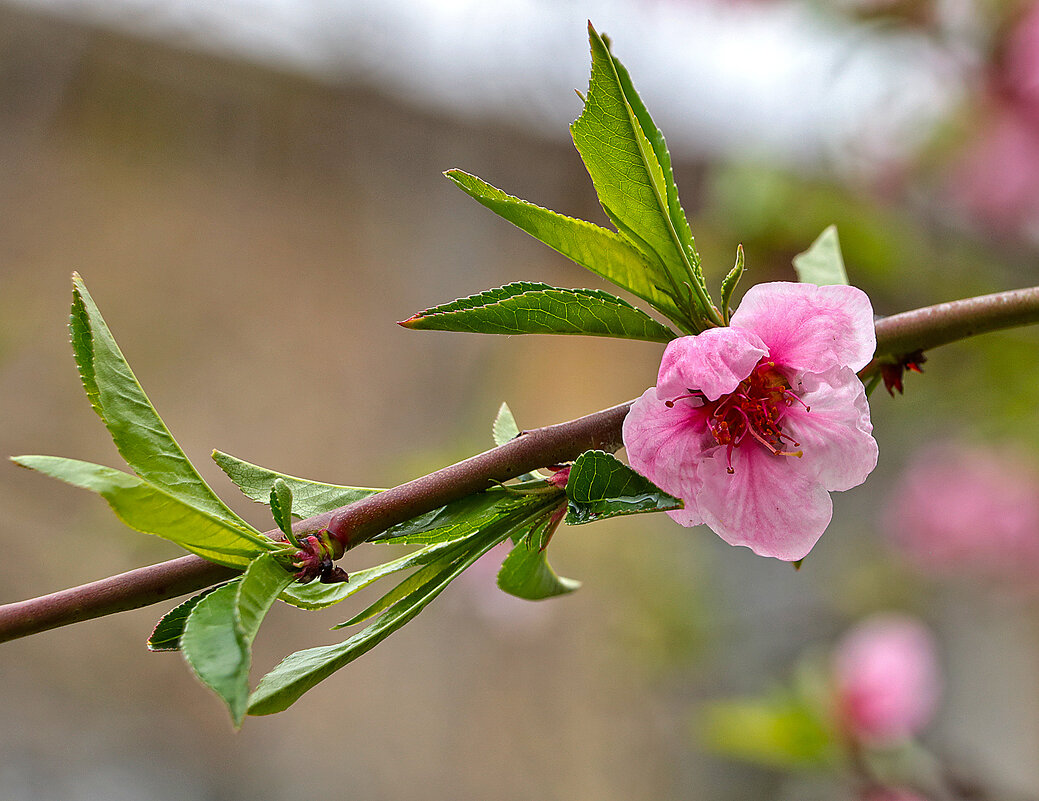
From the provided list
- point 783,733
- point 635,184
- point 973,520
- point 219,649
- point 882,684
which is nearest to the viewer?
point 219,649

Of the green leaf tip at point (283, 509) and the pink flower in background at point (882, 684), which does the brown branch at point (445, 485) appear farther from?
the pink flower in background at point (882, 684)

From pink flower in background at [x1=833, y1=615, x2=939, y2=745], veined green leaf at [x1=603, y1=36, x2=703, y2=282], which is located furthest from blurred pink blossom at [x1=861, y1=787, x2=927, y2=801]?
veined green leaf at [x1=603, y1=36, x2=703, y2=282]

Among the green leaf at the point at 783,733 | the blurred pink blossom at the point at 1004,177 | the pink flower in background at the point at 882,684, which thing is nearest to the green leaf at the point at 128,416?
the green leaf at the point at 783,733

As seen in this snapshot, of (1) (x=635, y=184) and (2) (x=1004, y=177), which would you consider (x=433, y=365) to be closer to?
(2) (x=1004, y=177)

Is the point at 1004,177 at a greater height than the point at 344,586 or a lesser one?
lesser

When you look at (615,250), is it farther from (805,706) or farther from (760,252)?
(760,252)

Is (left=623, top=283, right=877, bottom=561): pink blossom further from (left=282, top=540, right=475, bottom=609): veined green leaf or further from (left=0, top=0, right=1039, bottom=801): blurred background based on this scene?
(left=0, top=0, right=1039, bottom=801): blurred background

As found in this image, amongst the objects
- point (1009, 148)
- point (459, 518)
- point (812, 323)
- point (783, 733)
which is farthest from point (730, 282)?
point (1009, 148)
